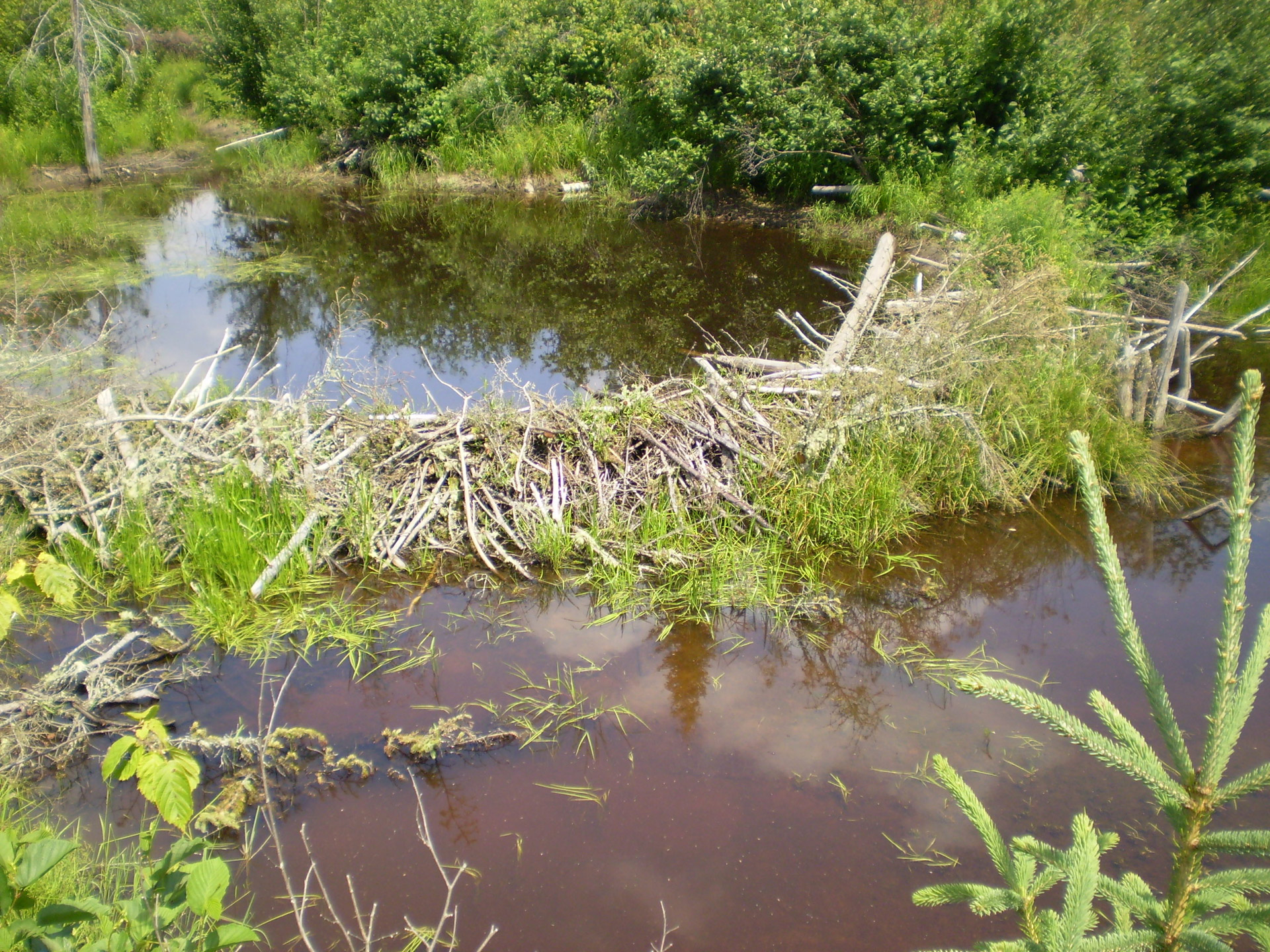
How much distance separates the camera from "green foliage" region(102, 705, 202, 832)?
2211mm

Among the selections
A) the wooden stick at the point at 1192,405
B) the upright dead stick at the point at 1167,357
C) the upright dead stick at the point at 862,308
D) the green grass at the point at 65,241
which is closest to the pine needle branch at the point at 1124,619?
the upright dead stick at the point at 862,308

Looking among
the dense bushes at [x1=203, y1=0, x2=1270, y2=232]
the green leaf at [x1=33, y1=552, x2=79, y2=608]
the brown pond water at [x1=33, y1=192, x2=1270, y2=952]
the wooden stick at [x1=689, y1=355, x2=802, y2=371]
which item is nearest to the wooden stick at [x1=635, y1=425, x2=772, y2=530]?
the brown pond water at [x1=33, y1=192, x2=1270, y2=952]

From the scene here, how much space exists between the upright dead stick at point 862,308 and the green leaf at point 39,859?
5.00m

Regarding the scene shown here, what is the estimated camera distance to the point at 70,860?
2.73 meters

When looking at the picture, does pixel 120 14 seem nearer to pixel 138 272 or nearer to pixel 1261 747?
pixel 138 272

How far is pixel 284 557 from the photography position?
4.26m

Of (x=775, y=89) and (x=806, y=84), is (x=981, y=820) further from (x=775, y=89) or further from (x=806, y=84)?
(x=775, y=89)

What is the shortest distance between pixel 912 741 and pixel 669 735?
1.12 metres

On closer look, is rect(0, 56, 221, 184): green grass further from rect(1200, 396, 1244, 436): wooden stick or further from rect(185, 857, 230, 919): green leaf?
rect(1200, 396, 1244, 436): wooden stick

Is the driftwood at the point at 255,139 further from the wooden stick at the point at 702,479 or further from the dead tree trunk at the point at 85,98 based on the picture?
the wooden stick at the point at 702,479

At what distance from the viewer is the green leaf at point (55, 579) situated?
11.2 ft

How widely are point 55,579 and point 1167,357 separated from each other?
7334 millimetres

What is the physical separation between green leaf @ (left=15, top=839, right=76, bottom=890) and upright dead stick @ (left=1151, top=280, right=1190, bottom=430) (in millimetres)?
6859

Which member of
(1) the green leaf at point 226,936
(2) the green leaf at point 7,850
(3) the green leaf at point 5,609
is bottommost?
(3) the green leaf at point 5,609
